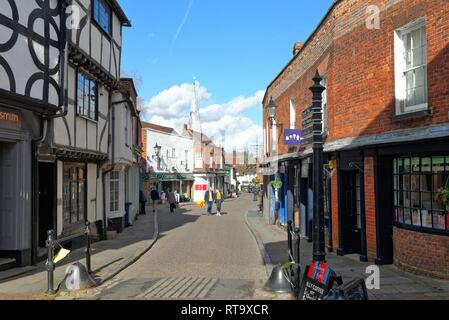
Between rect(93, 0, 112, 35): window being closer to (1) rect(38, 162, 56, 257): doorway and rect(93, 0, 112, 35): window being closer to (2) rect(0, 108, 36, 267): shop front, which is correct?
(1) rect(38, 162, 56, 257): doorway

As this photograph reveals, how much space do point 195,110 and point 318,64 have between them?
47.9 metres

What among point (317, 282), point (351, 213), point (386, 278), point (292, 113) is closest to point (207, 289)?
point (317, 282)

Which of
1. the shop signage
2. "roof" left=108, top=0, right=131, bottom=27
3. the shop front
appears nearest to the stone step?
the shop front

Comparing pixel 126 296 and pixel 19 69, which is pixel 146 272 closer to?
pixel 126 296

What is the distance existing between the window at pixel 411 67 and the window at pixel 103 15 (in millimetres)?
9347

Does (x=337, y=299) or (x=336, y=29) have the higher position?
(x=336, y=29)

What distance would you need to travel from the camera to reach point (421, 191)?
927cm

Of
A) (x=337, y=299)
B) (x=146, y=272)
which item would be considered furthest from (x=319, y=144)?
(x=146, y=272)

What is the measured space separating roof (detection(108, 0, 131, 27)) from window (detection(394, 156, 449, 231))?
1151 centimetres

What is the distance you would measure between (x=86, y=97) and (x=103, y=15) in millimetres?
3382

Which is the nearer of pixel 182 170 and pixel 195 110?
pixel 182 170

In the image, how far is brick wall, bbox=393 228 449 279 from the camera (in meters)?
8.45

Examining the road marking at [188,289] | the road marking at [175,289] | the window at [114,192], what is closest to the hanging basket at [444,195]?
the road marking at [188,289]

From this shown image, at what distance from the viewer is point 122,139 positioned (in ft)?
57.7
